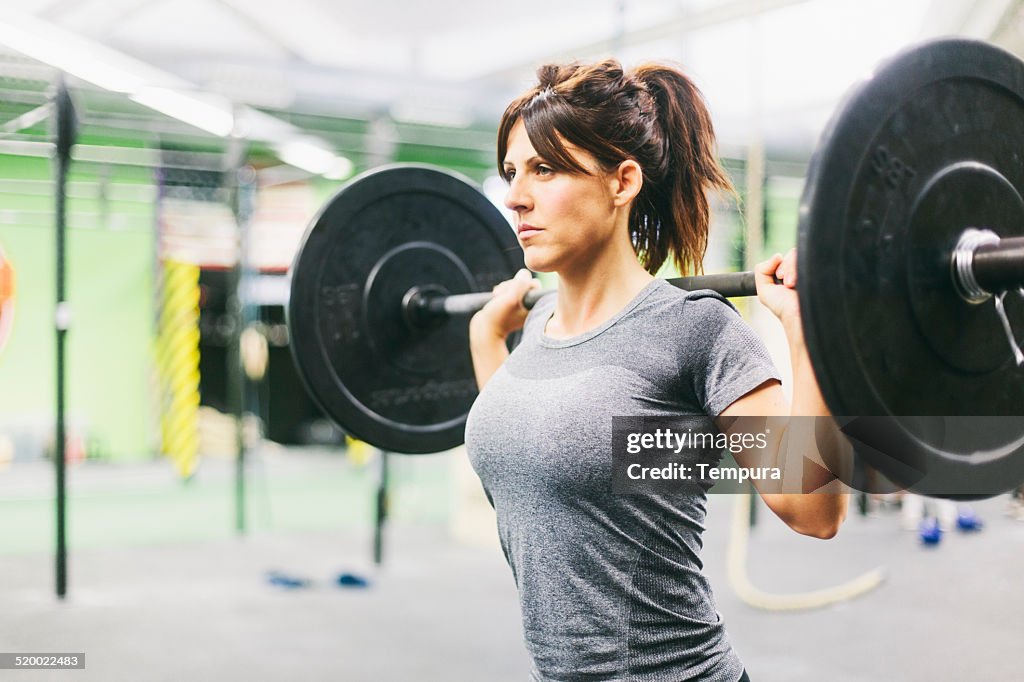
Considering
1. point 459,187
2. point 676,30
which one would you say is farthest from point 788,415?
point 676,30

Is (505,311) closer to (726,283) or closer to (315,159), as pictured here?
(726,283)

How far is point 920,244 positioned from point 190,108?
707 cm

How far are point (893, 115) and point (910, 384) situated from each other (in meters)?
0.28

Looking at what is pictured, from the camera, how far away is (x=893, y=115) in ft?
2.73

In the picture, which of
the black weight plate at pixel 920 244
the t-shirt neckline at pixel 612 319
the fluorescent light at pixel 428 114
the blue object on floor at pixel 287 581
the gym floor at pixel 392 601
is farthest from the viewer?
the fluorescent light at pixel 428 114

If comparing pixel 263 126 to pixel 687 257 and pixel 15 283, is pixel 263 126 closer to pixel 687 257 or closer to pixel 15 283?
pixel 15 283

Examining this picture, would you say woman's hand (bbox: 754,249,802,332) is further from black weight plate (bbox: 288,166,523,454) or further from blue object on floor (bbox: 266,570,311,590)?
blue object on floor (bbox: 266,570,311,590)

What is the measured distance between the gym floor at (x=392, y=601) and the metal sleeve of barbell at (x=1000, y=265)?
2.47m

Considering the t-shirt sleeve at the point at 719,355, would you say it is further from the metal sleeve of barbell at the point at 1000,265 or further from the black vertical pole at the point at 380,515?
the black vertical pole at the point at 380,515

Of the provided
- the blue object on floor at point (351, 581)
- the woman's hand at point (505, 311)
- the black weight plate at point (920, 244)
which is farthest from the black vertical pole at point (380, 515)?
the black weight plate at point (920, 244)

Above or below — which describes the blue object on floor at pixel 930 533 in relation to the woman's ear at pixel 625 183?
below

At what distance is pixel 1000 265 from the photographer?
85cm

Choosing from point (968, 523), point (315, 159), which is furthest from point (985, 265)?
point (315, 159)

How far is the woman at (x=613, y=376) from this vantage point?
3.24 ft
